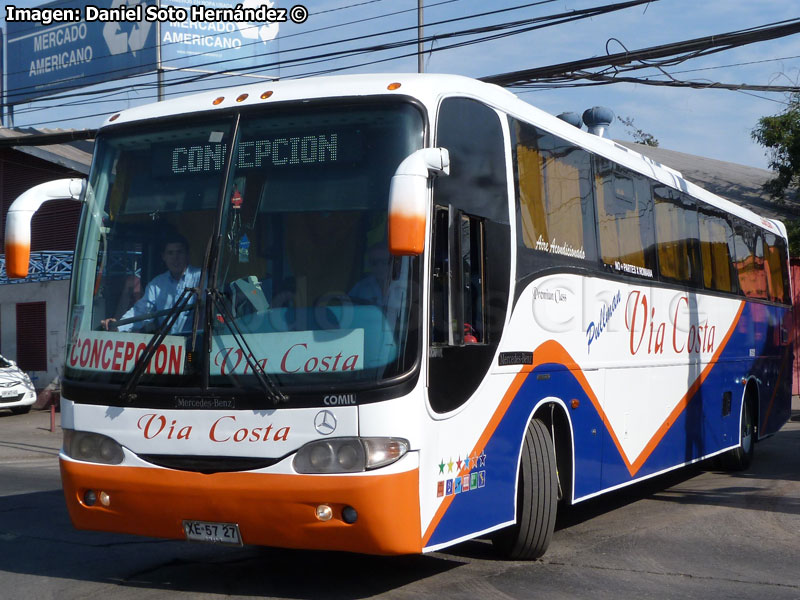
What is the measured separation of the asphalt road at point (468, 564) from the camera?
6.84 metres

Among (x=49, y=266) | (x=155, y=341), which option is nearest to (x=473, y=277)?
(x=155, y=341)

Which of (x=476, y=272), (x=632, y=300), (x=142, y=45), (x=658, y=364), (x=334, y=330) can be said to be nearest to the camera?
(x=334, y=330)

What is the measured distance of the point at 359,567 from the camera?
759cm

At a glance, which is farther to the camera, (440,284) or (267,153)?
(267,153)

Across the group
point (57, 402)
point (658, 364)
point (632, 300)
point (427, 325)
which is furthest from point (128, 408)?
point (57, 402)

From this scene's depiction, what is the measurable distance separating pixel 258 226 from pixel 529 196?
7.68 feet

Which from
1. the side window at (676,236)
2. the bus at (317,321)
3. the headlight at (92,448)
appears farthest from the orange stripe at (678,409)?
the headlight at (92,448)

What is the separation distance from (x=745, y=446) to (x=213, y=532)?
9.38 metres

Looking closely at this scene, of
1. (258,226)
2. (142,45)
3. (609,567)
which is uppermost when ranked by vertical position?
(142,45)

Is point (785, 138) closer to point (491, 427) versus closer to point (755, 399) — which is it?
point (755, 399)

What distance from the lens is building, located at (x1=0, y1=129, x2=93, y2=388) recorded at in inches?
1081

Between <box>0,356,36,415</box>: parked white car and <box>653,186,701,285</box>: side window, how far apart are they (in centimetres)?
1691

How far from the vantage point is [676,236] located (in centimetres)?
1135

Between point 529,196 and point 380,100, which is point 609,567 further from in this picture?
point 380,100
